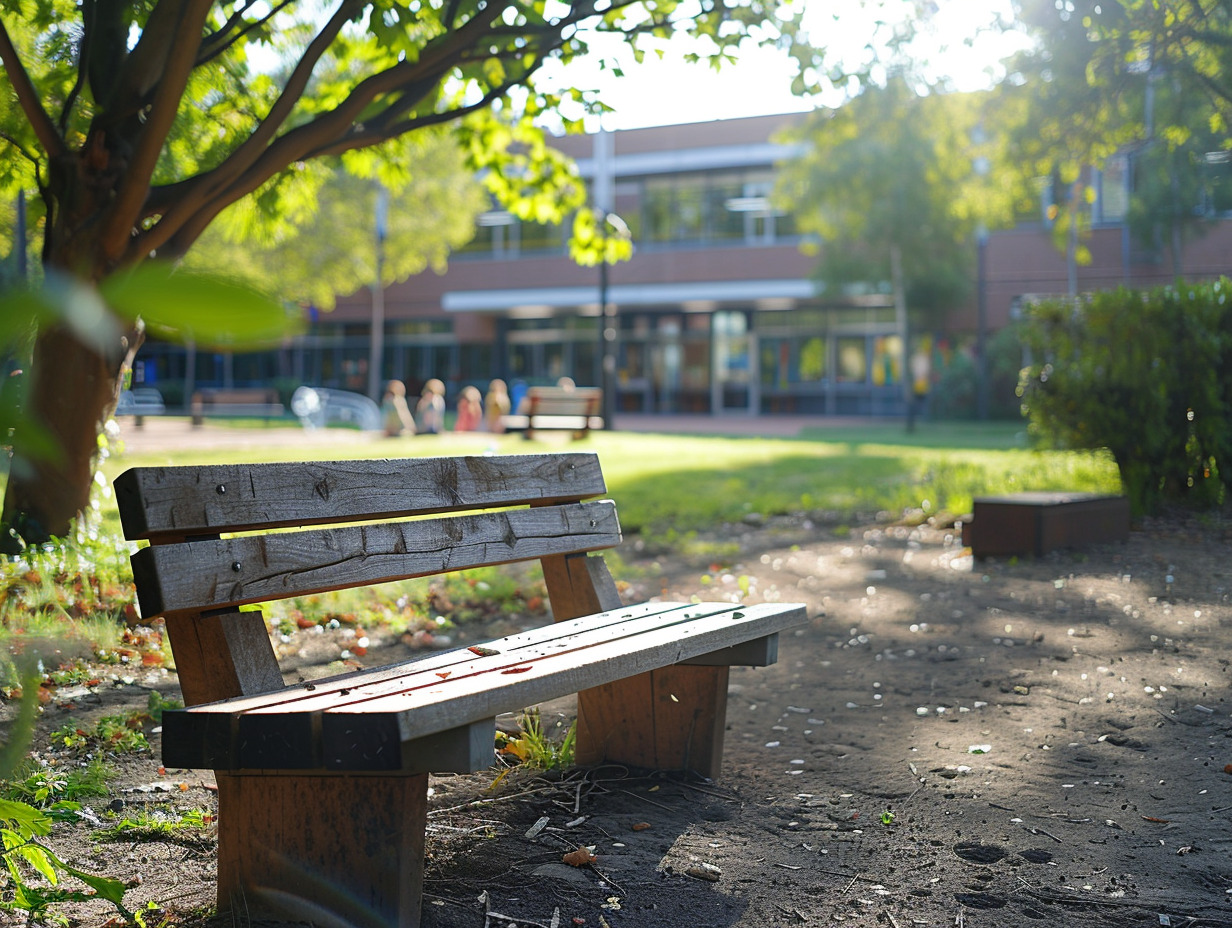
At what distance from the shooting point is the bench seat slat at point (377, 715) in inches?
85.3

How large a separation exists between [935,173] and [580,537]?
18.6 meters

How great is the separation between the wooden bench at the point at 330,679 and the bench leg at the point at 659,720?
351 mm

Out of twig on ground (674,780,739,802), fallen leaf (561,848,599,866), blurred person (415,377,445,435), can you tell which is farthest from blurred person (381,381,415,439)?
fallen leaf (561,848,599,866)

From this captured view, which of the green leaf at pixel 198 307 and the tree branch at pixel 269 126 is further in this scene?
the tree branch at pixel 269 126

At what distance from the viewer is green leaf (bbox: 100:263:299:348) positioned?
0.41 m

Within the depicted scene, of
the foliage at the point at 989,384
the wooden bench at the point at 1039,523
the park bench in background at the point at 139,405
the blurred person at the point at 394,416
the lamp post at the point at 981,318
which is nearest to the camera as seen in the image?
the wooden bench at the point at 1039,523

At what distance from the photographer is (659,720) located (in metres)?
3.82

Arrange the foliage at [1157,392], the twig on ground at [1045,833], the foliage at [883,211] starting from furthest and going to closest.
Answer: the foliage at [883,211], the foliage at [1157,392], the twig on ground at [1045,833]

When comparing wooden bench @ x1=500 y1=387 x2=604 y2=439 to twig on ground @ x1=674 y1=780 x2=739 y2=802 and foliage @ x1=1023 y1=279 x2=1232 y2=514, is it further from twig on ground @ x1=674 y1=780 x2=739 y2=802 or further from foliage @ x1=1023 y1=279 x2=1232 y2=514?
twig on ground @ x1=674 y1=780 x2=739 y2=802

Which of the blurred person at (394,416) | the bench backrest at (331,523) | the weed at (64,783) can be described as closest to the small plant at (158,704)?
the weed at (64,783)

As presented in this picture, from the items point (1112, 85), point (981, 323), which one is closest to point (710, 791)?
point (1112, 85)

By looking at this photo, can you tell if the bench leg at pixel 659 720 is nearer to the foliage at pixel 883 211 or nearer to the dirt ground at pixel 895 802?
the dirt ground at pixel 895 802

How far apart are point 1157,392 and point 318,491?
7.32 meters

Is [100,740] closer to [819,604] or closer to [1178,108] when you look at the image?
[819,604]
